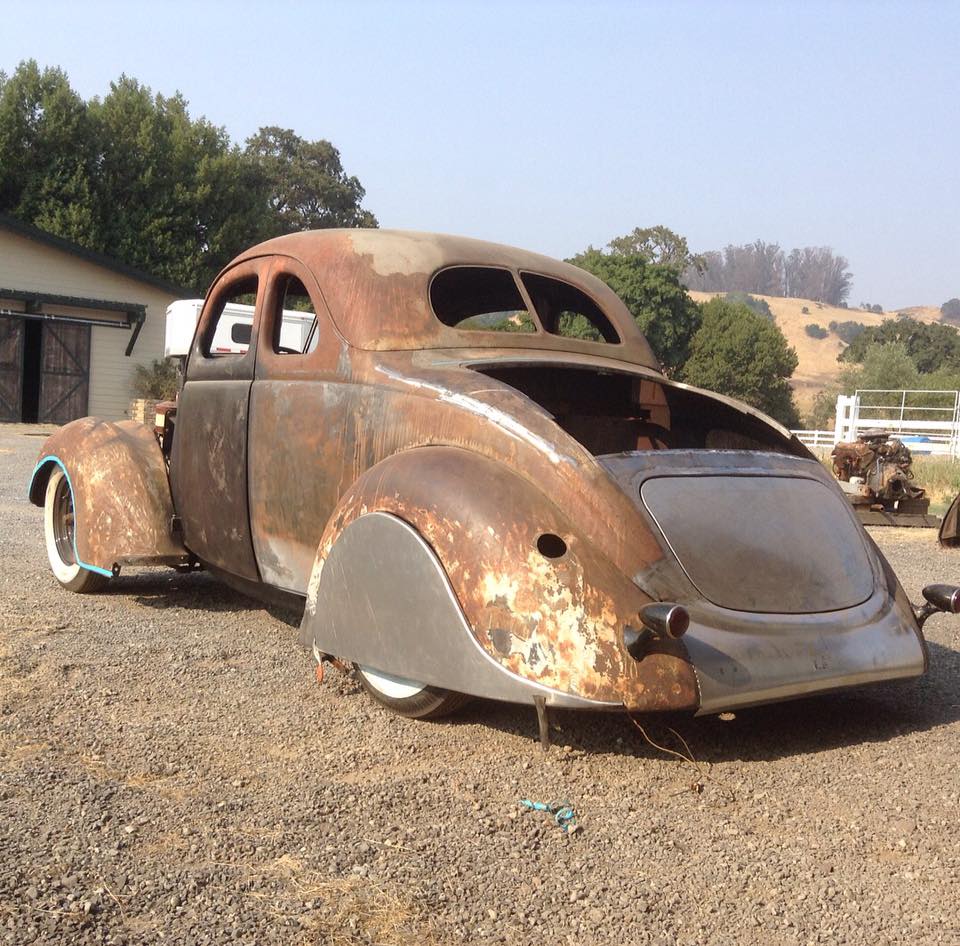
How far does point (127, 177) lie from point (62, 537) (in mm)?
30555

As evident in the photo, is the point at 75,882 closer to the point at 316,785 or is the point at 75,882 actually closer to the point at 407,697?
the point at 316,785

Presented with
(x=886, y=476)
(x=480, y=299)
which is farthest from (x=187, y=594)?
(x=886, y=476)

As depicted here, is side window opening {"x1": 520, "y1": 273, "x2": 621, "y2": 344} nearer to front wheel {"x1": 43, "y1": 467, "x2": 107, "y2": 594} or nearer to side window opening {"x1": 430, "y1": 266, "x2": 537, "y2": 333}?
side window opening {"x1": 430, "y1": 266, "x2": 537, "y2": 333}

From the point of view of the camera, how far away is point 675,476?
11.1 ft

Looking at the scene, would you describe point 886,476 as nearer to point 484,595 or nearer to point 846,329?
point 484,595

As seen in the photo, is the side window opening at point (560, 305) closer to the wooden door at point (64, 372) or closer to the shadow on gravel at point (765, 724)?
the shadow on gravel at point (765, 724)

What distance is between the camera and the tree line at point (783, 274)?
14788 centimetres

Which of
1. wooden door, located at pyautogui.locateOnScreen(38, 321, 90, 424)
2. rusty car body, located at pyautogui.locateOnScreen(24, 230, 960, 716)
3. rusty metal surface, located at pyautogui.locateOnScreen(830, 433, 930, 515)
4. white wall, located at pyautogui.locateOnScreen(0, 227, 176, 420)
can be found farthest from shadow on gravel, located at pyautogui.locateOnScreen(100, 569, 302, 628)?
white wall, located at pyautogui.locateOnScreen(0, 227, 176, 420)

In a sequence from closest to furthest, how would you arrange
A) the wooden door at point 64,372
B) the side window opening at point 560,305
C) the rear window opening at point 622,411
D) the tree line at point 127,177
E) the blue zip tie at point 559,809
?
the blue zip tie at point 559,809 < the rear window opening at point 622,411 < the side window opening at point 560,305 < the wooden door at point 64,372 < the tree line at point 127,177

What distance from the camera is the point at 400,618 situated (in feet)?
10.7

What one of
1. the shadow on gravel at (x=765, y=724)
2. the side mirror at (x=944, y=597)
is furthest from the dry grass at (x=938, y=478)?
the side mirror at (x=944, y=597)

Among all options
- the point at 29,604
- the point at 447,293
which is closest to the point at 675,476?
the point at 447,293

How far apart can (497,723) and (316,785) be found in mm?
784

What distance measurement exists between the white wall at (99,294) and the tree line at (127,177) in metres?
7.08
